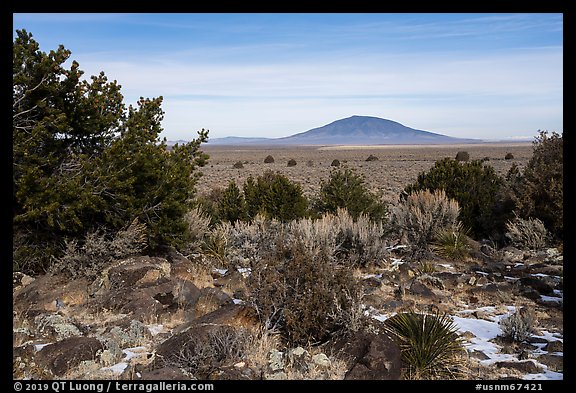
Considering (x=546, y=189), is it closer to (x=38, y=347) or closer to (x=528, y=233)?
(x=528, y=233)

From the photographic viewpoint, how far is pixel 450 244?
34.9ft

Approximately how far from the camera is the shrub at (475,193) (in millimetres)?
12156

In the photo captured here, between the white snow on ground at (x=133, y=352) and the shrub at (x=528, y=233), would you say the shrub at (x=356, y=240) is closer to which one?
the shrub at (x=528, y=233)

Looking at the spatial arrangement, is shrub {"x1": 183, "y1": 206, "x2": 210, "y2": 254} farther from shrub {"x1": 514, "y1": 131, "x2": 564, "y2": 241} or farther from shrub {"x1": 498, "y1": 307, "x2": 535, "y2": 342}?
shrub {"x1": 514, "y1": 131, "x2": 564, "y2": 241}

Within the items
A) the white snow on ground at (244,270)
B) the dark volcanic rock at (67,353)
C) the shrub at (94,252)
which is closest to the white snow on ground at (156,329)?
the dark volcanic rock at (67,353)

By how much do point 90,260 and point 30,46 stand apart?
3544mm

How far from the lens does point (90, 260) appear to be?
26.9ft

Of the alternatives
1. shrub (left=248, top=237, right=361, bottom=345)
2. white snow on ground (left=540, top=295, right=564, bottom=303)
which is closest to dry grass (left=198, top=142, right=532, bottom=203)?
white snow on ground (left=540, top=295, right=564, bottom=303)

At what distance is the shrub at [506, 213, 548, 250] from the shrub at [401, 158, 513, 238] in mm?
623

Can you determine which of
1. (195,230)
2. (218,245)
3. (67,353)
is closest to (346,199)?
(218,245)

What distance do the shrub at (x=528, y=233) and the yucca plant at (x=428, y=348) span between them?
641 centimetres

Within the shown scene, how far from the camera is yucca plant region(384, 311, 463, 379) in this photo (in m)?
5.00
